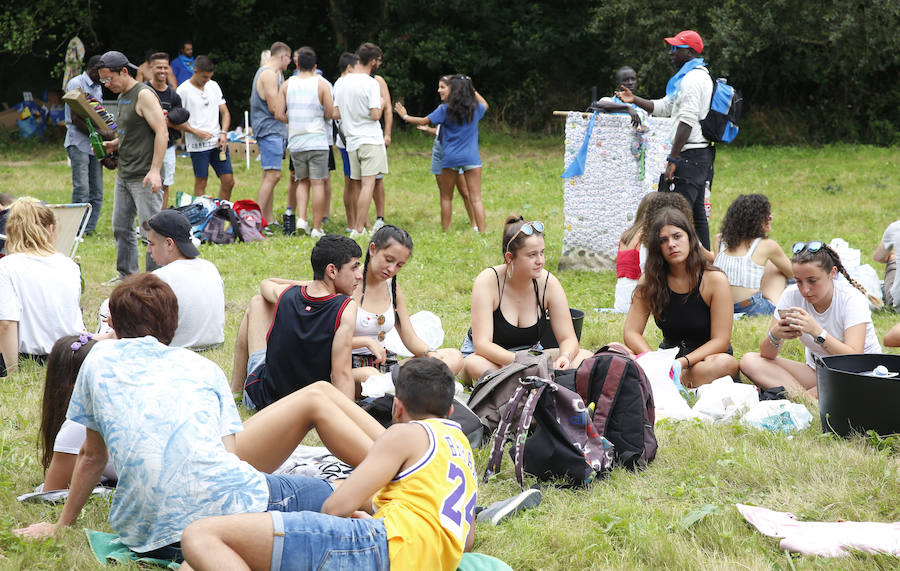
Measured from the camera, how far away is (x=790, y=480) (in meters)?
3.83

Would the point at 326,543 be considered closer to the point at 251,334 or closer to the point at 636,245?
the point at 251,334

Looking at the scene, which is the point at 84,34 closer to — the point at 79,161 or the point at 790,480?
the point at 79,161

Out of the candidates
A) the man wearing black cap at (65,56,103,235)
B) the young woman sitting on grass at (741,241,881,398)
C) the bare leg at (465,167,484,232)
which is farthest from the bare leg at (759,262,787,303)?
the man wearing black cap at (65,56,103,235)

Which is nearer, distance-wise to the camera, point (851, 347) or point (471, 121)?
point (851, 347)

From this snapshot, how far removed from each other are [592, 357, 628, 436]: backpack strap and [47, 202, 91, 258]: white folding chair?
16.7 ft

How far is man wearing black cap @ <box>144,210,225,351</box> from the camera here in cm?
541

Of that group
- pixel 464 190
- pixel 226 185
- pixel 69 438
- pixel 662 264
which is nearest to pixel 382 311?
pixel 662 264

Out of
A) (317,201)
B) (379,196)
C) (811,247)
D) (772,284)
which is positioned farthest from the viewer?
(379,196)

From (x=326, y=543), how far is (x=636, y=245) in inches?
169

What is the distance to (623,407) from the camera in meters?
4.08

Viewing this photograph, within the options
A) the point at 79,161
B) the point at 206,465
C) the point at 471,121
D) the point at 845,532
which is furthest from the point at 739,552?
the point at 79,161

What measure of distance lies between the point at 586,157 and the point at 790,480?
4.75m

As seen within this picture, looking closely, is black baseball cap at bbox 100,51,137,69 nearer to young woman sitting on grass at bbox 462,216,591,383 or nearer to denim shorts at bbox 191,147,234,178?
denim shorts at bbox 191,147,234,178

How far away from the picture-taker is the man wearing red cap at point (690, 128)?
295 inches
